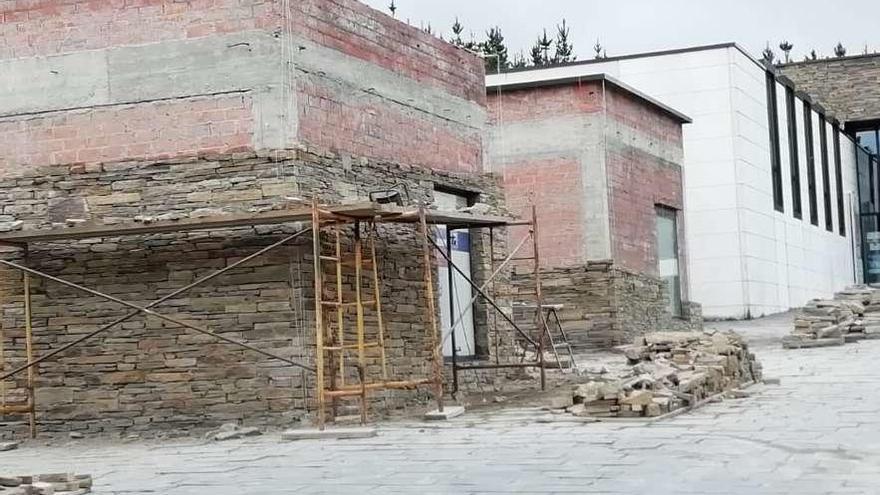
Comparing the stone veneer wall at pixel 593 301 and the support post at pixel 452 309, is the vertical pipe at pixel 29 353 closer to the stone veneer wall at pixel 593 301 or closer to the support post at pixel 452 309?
the support post at pixel 452 309

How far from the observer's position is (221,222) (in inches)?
538

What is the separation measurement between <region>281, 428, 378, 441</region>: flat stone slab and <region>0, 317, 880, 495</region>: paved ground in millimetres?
173

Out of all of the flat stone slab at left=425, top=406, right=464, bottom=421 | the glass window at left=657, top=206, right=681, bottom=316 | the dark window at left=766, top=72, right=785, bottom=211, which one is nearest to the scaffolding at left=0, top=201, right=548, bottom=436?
the flat stone slab at left=425, top=406, right=464, bottom=421

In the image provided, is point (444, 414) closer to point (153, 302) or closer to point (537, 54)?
point (153, 302)

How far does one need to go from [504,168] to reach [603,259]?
2.71m

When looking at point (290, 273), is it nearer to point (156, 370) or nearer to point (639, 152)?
point (156, 370)

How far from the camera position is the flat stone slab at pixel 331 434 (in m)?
12.7

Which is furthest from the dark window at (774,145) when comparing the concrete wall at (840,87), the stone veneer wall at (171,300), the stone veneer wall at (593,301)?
the stone veneer wall at (171,300)

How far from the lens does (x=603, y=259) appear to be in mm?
24203

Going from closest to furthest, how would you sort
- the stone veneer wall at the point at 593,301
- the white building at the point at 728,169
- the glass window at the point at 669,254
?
the stone veneer wall at the point at 593,301
the glass window at the point at 669,254
the white building at the point at 728,169

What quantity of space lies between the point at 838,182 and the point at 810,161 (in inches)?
190

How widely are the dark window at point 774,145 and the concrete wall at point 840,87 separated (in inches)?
382

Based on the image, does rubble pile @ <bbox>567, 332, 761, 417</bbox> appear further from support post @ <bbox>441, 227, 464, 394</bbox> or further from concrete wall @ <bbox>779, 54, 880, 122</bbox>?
concrete wall @ <bbox>779, 54, 880, 122</bbox>

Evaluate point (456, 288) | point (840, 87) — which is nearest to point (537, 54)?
point (840, 87)
